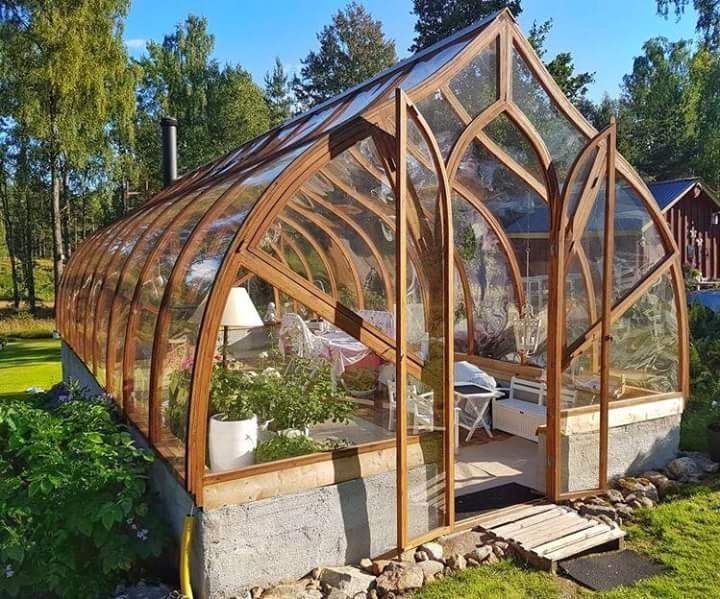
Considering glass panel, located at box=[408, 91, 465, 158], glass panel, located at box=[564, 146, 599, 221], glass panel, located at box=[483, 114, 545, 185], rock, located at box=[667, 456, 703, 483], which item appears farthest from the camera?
rock, located at box=[667, 456, 703, 483]

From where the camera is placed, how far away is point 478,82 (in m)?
5.04

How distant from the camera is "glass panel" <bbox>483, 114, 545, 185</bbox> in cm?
548

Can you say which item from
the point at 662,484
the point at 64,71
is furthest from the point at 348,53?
the point at 662,484

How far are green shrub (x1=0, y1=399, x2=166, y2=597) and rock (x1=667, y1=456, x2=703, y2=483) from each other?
455 centimetres

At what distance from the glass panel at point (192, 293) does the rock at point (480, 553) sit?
208 centimetres

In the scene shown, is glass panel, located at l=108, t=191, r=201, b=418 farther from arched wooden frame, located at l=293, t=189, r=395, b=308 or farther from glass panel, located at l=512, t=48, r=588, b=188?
glass panel, located at l=512, t=48, r=588, b=188

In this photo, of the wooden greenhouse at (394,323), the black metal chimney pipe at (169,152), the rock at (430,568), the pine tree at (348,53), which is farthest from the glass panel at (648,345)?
the pine tree at (348,53)

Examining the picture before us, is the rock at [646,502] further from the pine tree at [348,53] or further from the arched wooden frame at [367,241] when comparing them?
the pine tree at [348,53]

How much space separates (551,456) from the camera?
516 cm

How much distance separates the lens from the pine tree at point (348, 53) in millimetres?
31062

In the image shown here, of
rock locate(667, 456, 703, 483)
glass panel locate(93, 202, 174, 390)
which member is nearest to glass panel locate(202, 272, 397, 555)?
glass panel locate(93, 202, 174, 390)

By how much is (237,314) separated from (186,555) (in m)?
1.82

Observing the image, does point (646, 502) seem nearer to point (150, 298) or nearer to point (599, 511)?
point (599, 511)

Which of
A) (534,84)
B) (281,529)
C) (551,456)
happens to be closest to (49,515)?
(281,529)
